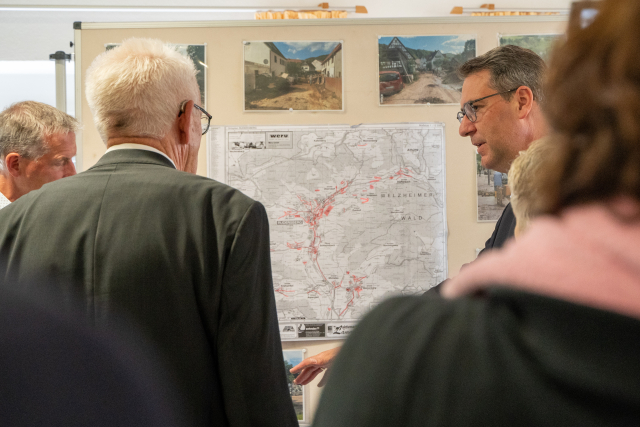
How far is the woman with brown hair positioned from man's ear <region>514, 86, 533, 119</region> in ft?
4.62

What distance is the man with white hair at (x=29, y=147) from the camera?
178cm

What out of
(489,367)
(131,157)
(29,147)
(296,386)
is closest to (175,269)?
(131,157)

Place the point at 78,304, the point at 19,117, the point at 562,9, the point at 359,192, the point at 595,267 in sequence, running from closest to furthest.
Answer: the point at 595,267 < the point at 78,304 < the point at 19,117 < the point at 359,192 < the point at 562,9

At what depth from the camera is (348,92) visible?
2.18m

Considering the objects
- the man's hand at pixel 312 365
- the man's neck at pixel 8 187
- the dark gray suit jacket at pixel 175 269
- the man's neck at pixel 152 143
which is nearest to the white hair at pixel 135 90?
the man's neck at pixel 152 143

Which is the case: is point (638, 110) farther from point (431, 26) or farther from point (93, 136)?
point (93, 136)

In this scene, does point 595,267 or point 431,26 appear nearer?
point 595,267

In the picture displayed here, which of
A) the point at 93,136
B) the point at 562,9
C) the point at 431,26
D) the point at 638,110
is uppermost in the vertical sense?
the point at 562,9

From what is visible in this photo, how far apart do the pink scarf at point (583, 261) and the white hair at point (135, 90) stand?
0.98 m

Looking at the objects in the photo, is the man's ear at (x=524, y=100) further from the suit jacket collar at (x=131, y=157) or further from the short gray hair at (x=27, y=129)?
the short gray hair at (x=27, y=129)

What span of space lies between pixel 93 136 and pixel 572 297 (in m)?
2.25

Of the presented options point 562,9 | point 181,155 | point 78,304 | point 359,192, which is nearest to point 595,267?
point 78,304

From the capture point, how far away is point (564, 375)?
292 millimetres

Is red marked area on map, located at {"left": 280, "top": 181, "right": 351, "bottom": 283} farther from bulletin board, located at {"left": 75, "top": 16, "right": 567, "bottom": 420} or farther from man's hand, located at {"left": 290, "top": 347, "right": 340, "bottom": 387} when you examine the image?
man's hand, located at {"left": 290, "top": 347, "right": 340, "bottom": 387}
